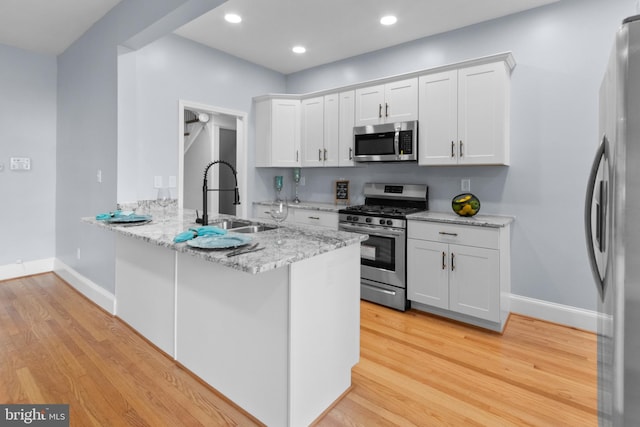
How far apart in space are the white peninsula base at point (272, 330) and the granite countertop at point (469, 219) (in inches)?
52.5

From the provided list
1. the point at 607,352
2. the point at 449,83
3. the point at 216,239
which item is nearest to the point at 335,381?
the point at 216,239

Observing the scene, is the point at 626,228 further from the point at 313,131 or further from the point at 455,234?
the point at 313,131

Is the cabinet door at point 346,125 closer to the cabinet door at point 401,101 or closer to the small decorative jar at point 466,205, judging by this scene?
the cabinet door at point 401,101

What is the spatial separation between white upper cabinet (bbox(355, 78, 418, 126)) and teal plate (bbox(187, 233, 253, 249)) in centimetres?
245

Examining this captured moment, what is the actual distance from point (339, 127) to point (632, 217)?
11.0 feet

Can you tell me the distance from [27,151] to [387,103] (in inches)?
168

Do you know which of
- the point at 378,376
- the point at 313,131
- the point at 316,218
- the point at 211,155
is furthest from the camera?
the point at 211,155

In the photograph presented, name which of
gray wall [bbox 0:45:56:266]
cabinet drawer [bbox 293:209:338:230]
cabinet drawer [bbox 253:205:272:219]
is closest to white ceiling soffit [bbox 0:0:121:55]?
gray wall [bbox 0:45:56:266]

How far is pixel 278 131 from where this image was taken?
441 cm

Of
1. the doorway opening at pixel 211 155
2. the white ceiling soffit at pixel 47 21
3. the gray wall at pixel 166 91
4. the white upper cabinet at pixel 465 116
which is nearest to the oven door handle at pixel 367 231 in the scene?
the white upper cabinet at pixel 465 116

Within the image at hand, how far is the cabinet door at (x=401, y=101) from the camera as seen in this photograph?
3.41m

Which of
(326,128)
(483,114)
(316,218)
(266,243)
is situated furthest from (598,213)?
(326,128)

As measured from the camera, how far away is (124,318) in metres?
2.87

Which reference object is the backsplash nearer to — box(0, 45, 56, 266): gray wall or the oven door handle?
the oven door handle
